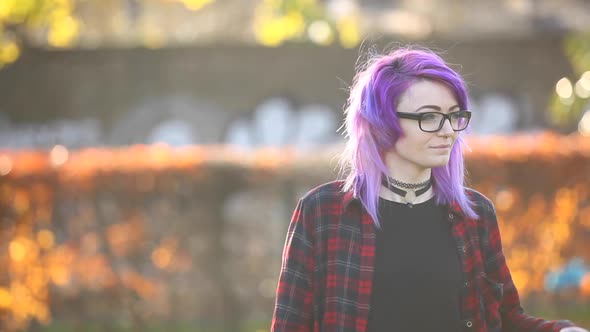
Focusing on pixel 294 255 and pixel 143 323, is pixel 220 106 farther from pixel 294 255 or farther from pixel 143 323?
pixel 294 255

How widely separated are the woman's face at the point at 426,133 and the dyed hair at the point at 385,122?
19 mm

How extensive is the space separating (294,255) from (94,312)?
544 centimetres

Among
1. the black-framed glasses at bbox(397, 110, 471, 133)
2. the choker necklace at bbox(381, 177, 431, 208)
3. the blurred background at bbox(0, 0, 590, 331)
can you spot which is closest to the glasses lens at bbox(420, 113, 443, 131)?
the black-framed glasses at bbox(397, 110, 471, 133)

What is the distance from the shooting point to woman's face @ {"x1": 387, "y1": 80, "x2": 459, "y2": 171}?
2885 millimetres

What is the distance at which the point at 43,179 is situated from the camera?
788 centimetres

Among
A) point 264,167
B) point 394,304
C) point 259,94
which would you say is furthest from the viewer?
point 259,94

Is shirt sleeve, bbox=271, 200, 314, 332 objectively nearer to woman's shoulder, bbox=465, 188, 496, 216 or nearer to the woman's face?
the woman's face

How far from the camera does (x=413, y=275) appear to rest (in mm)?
2895

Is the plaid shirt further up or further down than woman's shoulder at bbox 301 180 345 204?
further down

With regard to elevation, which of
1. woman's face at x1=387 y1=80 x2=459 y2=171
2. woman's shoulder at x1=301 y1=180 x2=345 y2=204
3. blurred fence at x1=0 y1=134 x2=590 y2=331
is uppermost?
blurred fence at x1=0 y1=134 x2=590 y2=331

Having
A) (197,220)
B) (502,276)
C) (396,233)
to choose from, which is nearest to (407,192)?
(396,233)

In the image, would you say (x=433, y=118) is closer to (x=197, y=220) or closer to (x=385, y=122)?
(x=385, y=122)

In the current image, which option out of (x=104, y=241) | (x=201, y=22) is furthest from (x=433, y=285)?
(x=201, y=22)

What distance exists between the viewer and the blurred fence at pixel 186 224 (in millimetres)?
7699
